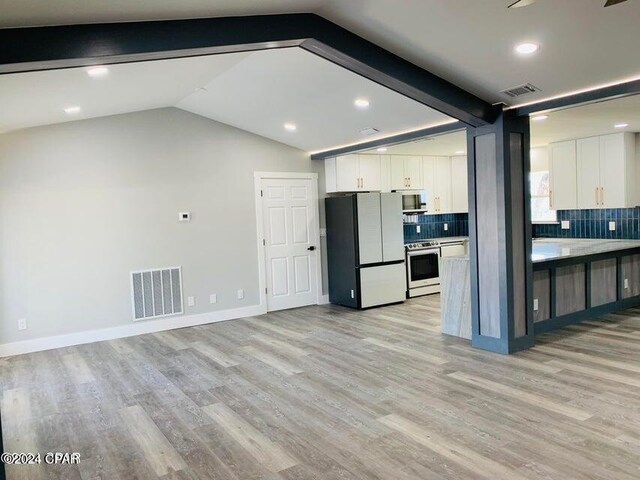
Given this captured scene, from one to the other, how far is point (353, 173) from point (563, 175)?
3.16 meters

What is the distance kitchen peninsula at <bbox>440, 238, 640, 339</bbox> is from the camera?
17.3 feet

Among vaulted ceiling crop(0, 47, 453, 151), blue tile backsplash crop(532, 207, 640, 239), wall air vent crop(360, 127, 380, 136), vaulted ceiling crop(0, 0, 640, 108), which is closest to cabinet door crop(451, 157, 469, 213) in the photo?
blue tile backsplash crop(532, 207, 640, 239)

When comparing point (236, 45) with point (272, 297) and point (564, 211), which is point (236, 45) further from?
point (564, 211)

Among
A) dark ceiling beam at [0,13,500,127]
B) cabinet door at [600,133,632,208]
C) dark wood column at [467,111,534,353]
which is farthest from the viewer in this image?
cabinet door at [600,133,632,208]

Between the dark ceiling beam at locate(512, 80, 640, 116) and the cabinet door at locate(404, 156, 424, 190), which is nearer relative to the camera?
the dark ceiling beam at locate(512, 80, 640, 116)

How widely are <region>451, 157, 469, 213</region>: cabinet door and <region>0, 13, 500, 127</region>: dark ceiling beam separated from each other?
4.59 meters

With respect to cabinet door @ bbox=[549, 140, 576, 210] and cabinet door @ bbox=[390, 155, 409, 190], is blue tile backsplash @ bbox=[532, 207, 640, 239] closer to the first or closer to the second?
cabinet door @ bbox=[549, 140, 576, 210]

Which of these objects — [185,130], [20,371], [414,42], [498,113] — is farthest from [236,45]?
[20,371]

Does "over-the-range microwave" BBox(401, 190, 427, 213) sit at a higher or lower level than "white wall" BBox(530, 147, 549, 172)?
lower

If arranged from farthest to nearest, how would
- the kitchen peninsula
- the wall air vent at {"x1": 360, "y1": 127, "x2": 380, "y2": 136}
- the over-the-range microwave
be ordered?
the over-the-range microwave → the wall air vent at {"x1": 360, "y1": 127, "x2": 380, "y2": 136} → the kitchen peninsula

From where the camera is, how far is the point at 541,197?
8031mm

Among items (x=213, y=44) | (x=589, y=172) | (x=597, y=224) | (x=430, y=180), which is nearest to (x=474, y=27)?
(x=213, y=44)

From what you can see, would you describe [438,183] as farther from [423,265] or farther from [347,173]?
[347,173]

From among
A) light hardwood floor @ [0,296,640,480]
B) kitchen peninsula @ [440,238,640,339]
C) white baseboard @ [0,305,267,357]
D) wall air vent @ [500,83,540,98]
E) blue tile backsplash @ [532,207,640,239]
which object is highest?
wall air vent @ [500,83,540,98]
